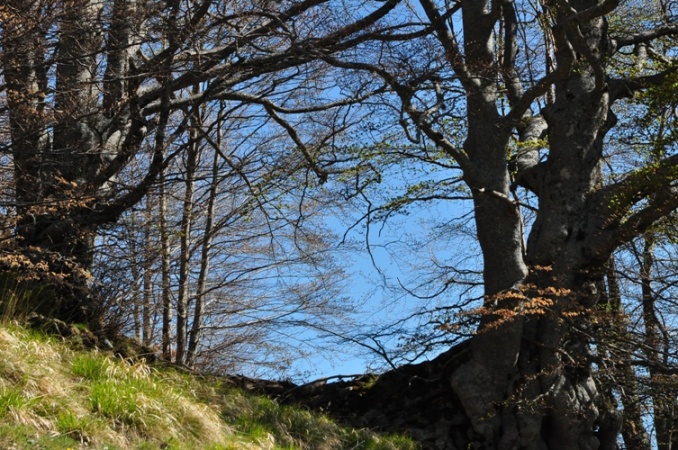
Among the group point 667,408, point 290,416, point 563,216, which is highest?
point 563,216

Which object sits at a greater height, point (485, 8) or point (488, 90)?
point (485, 8)

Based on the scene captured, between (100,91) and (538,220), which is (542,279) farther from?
(100,91)

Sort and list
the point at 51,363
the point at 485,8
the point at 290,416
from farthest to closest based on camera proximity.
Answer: the point at 485,8 → the point at 290,416 → the point at 51,363

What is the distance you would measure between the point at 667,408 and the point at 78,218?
672cm

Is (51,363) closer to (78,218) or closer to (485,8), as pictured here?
(78,218)

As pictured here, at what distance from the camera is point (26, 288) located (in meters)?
6.99

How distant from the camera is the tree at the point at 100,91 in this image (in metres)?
6.29

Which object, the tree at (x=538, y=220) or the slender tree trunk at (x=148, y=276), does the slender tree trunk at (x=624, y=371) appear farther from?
the slender tree trunk at (x=148, y=276)

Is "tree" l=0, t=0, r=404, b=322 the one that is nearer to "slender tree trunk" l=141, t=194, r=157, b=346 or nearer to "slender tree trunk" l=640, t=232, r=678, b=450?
"slender tree trunk" l=141, t=194, r=157, b=346

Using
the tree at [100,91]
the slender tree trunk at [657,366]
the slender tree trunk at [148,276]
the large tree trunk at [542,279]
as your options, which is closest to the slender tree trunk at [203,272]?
the slender tree trunk at [148,276]

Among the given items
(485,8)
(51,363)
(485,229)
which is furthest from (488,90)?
(51,363)

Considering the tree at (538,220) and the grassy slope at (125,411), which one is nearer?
the grassy slope at (125,411)

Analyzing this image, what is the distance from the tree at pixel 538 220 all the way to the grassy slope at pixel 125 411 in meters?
1.38

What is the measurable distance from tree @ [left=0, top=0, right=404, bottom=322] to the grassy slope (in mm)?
1167
